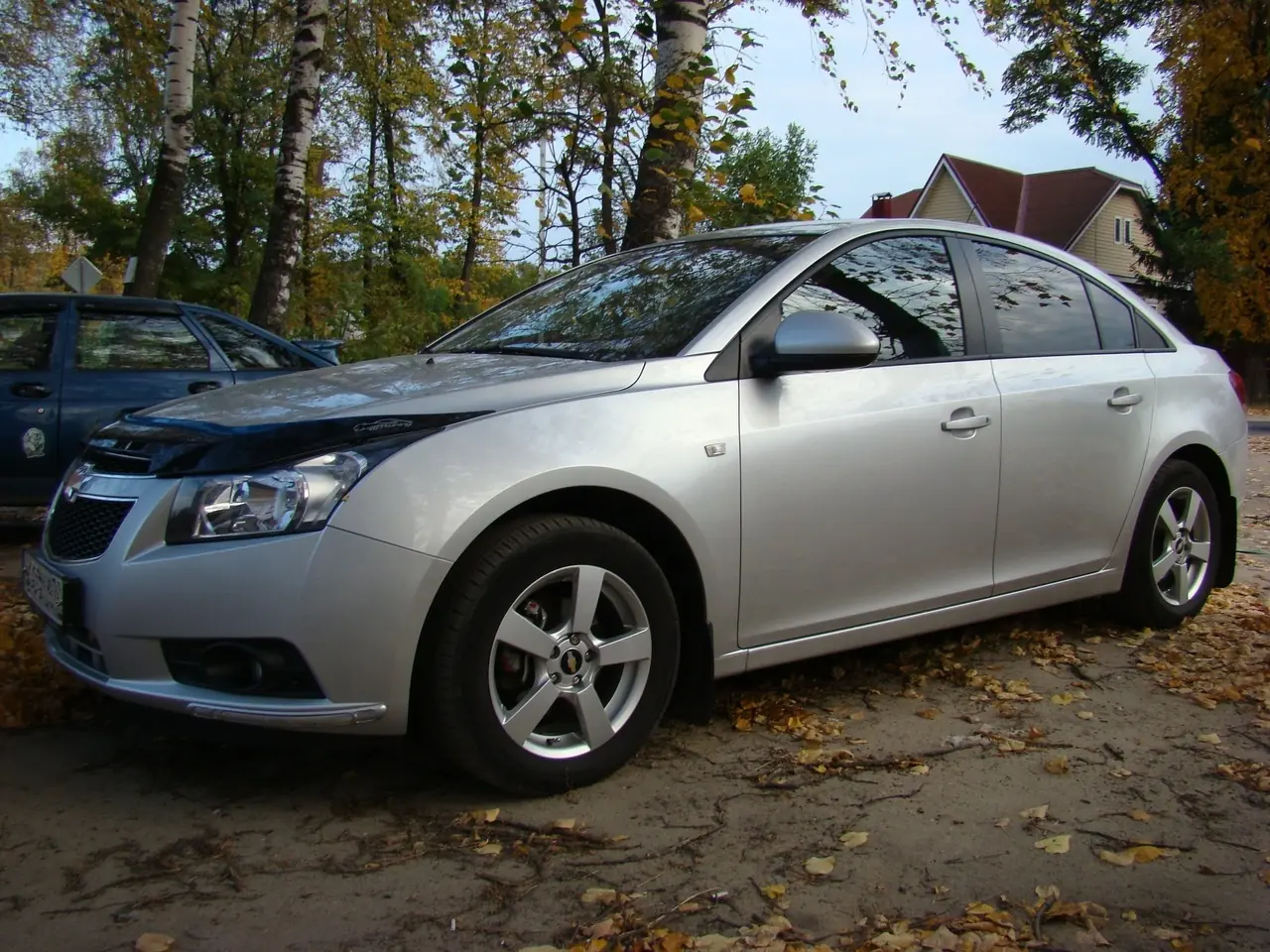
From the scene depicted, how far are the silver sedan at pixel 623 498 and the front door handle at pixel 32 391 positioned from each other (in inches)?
144

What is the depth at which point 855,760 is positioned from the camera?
3.44m

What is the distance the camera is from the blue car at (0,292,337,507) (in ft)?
22.2

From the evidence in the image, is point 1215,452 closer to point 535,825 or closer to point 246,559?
point 535,825

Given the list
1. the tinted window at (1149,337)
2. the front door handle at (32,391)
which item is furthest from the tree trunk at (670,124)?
the front door handle at (32,391)

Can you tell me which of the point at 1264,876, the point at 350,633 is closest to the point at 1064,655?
the point at 1264,876

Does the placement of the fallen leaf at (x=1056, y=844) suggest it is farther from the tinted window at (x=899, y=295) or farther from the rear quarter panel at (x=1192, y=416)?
Answer: the rear quarter panel at (x=1192, y=416)

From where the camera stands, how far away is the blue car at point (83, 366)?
675cm

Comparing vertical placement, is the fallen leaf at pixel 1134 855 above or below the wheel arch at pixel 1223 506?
below

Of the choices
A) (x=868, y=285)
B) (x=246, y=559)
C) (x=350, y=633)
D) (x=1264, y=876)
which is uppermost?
(x=868, y=285)

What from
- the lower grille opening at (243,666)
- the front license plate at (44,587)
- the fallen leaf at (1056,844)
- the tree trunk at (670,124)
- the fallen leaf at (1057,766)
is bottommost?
the fallen leaf at (1056,844)

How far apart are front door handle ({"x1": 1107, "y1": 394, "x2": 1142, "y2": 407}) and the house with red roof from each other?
39448mm

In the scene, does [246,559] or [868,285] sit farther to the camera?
[868,285]

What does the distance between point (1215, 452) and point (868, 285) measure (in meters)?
2.07

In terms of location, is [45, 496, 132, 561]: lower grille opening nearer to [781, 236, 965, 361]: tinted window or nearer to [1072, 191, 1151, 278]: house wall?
[781, 236, 965, 361]: tinted window
